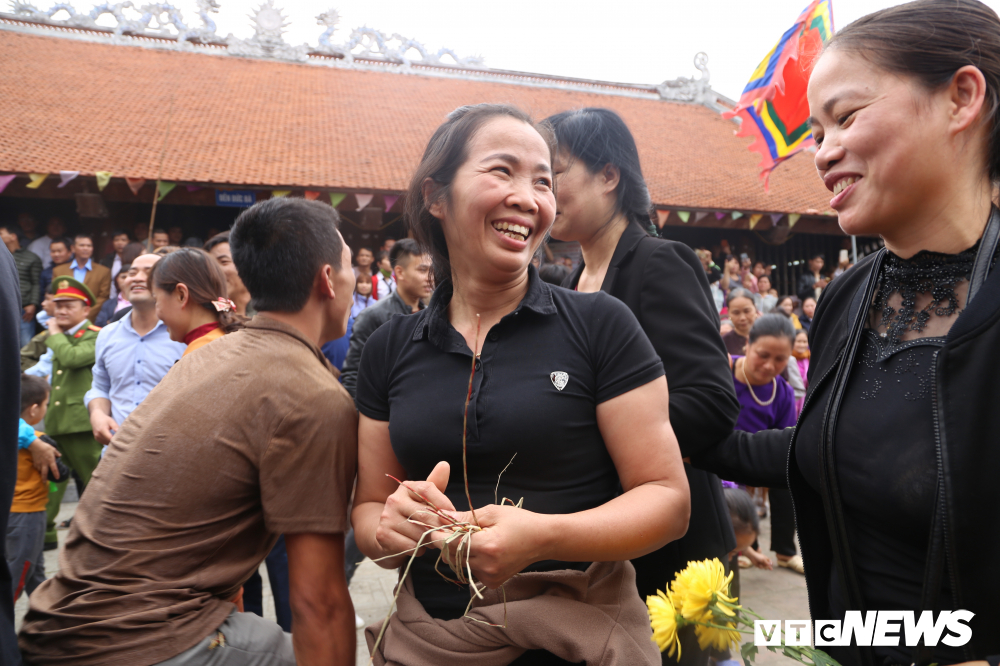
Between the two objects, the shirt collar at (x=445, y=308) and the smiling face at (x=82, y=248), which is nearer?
the shirt collar at (x=445, y=308)

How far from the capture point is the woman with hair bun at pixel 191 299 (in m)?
2.74

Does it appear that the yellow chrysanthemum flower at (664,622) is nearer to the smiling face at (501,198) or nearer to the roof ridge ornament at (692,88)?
the smiling face at (501,198)

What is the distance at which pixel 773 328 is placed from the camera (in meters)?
3.65

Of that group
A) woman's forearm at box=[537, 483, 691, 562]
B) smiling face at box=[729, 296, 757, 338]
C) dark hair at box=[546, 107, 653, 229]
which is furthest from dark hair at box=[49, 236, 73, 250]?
woman's forearm at box=[537, 483, 691, 562]

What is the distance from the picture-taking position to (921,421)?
97cm

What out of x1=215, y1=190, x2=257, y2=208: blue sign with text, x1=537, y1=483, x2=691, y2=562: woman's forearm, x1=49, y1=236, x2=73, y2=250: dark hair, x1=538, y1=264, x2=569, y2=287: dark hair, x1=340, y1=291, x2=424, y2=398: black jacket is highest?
x1=537, y1=483, x2=691, y2=562: woman's forearm

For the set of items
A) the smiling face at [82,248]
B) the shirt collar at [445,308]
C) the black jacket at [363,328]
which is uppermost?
the shirt collar at [445,308]

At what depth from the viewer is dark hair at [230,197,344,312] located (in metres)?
1.64

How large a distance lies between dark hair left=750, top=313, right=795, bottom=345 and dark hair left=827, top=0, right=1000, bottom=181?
2.68 meters

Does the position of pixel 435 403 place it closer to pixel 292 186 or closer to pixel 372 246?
pixel 292 186

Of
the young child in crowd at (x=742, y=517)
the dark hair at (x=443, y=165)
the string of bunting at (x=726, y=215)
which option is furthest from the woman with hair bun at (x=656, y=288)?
the string of bunting at (x=726, y=215)

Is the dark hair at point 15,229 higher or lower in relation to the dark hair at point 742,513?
lower

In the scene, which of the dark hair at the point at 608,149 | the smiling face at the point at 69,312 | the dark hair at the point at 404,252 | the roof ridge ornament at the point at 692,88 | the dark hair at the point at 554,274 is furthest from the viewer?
the roof ridge ornament at the point at 692,88

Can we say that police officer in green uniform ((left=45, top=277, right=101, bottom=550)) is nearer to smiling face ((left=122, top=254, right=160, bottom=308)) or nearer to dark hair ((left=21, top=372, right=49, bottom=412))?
dark hair ((left=21, top=372, right=49, bottom=412))
